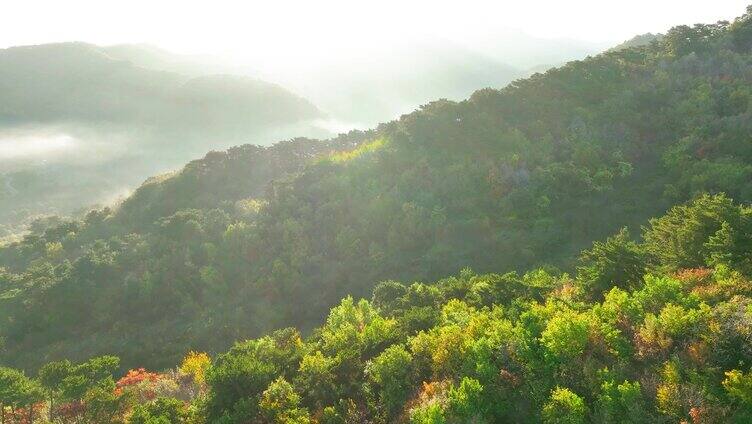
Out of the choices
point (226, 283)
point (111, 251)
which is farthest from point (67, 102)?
point (226, 283)

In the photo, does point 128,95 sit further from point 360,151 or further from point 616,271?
point 616,271

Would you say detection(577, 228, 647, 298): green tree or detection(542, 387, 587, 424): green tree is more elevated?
detection(577, 228, 647, 298): green tree

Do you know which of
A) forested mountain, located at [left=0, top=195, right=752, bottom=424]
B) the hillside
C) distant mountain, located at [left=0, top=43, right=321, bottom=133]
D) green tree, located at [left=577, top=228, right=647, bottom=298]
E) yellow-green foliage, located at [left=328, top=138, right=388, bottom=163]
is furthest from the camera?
distant mountain, located at [left=0, top=43, right=321, bottom=133]

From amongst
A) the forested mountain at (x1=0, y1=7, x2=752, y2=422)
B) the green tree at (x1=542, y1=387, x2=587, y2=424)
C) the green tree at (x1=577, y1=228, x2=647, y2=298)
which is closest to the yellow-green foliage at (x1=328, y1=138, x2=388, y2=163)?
the forested mountain at (x1=0, y1=7, x2=752, y2=422)

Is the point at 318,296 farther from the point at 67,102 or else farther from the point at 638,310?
the point at 67,102

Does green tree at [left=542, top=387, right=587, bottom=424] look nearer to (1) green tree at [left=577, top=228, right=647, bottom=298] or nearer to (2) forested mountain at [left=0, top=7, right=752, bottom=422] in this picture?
(2) forested mountain at [left=0, top=7, right=752, bottom=422]
